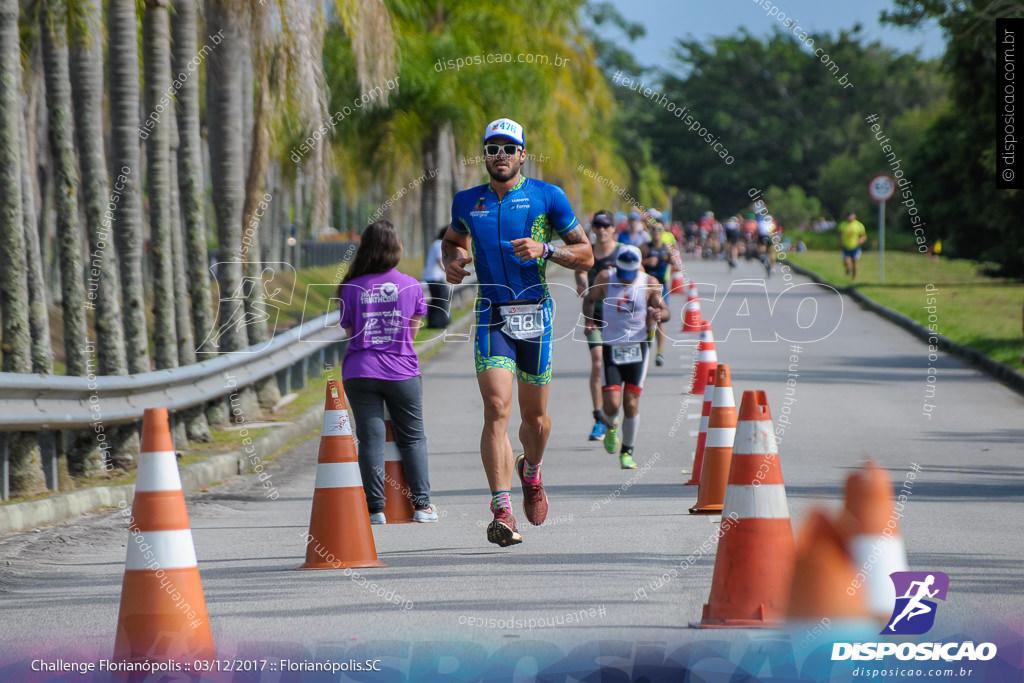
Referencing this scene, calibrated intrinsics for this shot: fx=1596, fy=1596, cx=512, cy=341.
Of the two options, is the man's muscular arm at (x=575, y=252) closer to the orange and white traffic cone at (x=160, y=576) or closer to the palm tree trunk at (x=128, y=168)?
the orange and white traffic cone at (x=160, y=576)

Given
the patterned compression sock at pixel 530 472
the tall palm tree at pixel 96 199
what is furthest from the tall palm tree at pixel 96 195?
the patterned compression sock at pixel 530 472

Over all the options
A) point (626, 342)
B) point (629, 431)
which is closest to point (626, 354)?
point (626, 342)

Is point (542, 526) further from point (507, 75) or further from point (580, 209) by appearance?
point (580, 209)

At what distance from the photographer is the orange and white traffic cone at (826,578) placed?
5.61 metres

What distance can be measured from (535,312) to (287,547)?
6.41 ft

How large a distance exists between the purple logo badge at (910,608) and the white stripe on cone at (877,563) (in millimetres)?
35

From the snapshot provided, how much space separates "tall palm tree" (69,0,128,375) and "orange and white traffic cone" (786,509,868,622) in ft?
26.7

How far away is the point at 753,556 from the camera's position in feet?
20.0

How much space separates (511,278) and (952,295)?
28.3 m

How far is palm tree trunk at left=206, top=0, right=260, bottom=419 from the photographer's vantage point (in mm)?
Result: 16109

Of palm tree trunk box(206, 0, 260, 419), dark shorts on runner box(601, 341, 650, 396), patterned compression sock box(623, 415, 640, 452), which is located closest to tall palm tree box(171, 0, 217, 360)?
palm tree trunk box(206, 0, 260, 419)

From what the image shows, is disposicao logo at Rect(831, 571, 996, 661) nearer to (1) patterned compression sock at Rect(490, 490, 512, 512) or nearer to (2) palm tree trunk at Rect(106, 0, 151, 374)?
(1) patterned compression sock at Rect(490, 490, 512, 512)

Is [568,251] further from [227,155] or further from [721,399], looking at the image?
[227,155]

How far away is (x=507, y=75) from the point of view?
31891 millimetres
